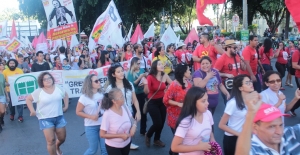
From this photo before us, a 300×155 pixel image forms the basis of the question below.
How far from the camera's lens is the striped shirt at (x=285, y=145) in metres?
2.35

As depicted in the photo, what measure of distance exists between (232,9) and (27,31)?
29.8 meters

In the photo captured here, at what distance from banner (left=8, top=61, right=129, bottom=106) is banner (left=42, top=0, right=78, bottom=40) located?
1.90 m

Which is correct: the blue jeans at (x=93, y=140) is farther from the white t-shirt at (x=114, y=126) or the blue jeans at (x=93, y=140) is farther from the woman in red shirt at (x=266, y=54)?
the woman in red shirt at (x=266, y=54)

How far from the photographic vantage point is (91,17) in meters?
32.8

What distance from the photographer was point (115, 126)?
4.35 meters

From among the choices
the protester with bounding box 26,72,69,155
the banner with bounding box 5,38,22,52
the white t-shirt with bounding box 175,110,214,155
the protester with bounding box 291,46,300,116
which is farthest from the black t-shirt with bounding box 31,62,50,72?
the banner with bounding box 5,38,22,52

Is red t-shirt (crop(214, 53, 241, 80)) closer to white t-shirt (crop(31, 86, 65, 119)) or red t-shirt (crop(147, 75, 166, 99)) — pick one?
red t-shirt (crop(147, 75, 166, 99))

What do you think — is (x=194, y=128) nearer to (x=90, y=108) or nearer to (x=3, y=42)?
(x=90, y=108)

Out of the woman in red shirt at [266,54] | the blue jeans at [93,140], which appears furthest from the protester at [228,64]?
the woman in red shirt at [266,54]

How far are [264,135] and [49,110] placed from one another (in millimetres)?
3823

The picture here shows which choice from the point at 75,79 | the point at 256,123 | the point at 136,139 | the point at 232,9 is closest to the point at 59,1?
the point at 75,79

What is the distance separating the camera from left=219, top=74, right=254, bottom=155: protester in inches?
162

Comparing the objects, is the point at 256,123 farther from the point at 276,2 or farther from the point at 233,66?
the point at 276,2

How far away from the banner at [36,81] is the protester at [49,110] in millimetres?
3858
